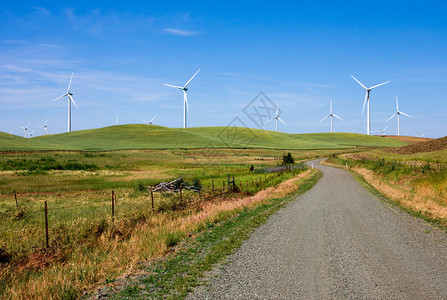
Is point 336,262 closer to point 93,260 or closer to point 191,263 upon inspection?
point 191,263

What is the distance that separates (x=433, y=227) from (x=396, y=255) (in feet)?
17.2

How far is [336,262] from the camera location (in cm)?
925

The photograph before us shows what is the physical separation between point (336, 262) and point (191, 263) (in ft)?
13.2

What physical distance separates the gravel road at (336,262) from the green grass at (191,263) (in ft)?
1.15

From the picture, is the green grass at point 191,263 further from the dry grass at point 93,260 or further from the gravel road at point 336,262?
the dry grass at point 93,260

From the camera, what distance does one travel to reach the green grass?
292 inches

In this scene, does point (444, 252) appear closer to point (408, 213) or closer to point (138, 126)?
point (408, 213)

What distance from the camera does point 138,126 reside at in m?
187

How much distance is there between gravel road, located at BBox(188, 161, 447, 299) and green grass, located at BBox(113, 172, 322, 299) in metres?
0.35

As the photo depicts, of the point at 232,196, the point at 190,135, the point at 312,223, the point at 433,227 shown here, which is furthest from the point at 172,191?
the point at 190,135

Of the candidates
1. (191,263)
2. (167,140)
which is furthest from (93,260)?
(167,140)

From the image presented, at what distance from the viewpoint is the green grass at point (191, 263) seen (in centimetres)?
741

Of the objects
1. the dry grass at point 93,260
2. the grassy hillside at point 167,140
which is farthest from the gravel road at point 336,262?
the grassy hillside at point 167,140

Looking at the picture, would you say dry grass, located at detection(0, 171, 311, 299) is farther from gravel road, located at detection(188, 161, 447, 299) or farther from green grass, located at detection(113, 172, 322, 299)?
gravel road, located at detection(188, 161, 447, 299)
